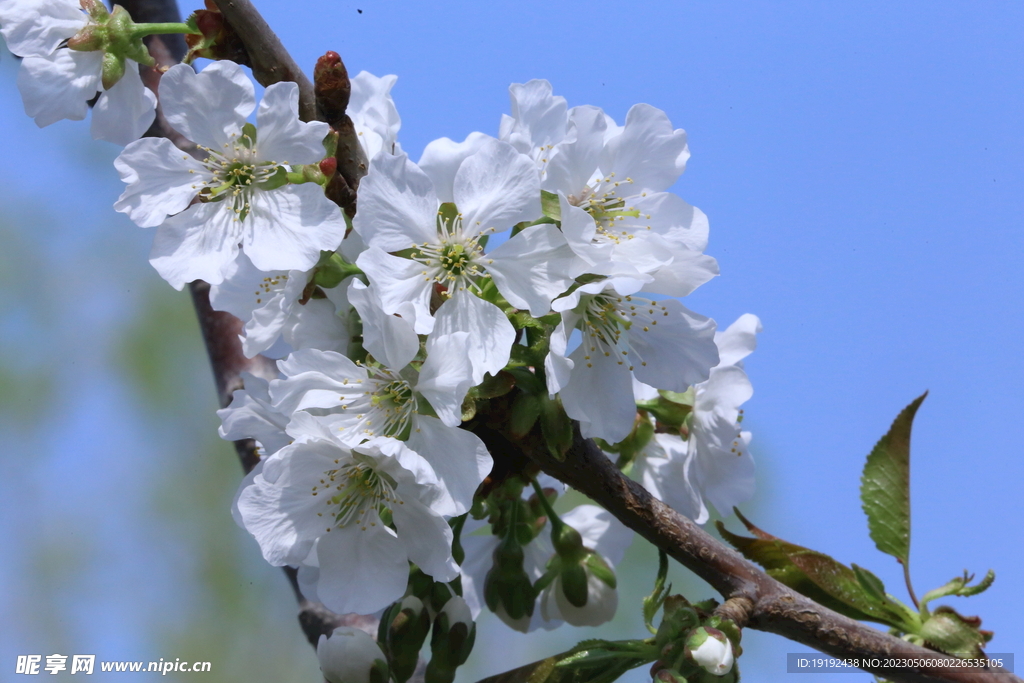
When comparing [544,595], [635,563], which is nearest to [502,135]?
[544,595]

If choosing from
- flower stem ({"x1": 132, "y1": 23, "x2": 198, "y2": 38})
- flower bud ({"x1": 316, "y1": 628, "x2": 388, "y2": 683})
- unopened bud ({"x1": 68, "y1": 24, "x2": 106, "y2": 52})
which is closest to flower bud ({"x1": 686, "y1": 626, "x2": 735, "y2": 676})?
flower bud ({"x1": 316, "y1": 628, "x2": 388, "y2": 683})

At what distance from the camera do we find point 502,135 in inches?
42.7

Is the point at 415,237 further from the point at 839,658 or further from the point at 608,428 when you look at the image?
the point at 839,658

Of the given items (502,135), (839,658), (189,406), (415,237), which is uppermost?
(502,135)

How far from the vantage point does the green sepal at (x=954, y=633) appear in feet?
3.85

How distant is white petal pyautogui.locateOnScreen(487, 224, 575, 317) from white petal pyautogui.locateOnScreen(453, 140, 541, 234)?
→ 4cm

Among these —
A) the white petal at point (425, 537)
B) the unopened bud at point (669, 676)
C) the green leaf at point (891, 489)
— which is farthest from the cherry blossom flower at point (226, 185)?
the green leaf at point (891, 489)

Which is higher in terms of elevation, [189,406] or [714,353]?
[714,353]

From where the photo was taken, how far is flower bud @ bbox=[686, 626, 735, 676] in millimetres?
987

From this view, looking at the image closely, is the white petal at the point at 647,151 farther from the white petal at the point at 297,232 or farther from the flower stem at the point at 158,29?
the flower stem at the point at 158,29

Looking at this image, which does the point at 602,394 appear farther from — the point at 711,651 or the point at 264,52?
the point at 264,52

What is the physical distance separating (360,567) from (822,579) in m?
0.75

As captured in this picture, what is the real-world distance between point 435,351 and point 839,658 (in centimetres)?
78

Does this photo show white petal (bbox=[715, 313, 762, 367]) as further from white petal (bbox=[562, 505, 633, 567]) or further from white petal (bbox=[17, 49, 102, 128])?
white petal (bbox=[17, 49, 102, 128])
